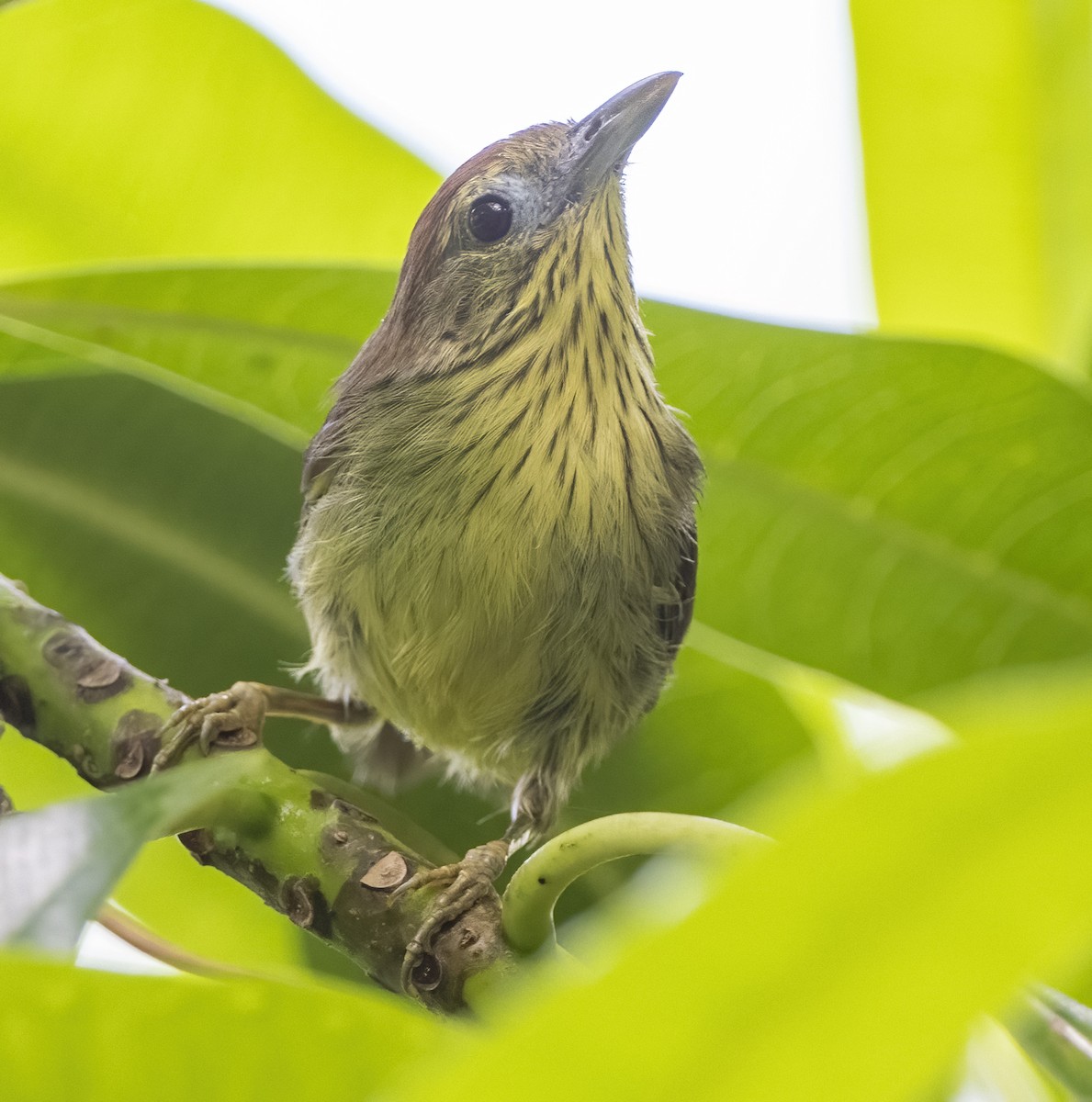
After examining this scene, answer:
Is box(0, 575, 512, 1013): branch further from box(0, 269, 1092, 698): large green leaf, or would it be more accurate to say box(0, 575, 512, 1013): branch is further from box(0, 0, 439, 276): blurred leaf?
box(0, 0, 439, 276): blurred leaf

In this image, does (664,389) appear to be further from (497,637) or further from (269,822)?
(269,822)

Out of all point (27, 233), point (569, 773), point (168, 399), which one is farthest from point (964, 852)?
point (27, 233)

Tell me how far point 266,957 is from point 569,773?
0.36 metres

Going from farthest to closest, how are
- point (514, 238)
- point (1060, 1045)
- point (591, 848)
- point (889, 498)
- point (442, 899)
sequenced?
point (514, 238), point (889, 498), point (442, 899), point (591, 848), point (1060, 1045)

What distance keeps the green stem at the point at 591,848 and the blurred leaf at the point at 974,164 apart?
0.59 metres

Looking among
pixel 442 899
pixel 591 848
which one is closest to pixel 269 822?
pixel 442 899

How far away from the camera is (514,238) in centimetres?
126

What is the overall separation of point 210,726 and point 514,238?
0.56 m

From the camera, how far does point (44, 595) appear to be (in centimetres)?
119

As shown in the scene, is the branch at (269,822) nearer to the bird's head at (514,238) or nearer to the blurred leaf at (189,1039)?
the blurred leaf at (189,1039)

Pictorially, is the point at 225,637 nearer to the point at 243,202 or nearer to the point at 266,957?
the point at 266,957

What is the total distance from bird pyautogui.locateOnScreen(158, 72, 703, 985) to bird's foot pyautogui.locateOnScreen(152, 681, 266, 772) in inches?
0.8

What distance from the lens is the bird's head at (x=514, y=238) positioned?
1209 millimetres

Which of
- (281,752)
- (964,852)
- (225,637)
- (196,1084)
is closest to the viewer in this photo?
(964,852)
